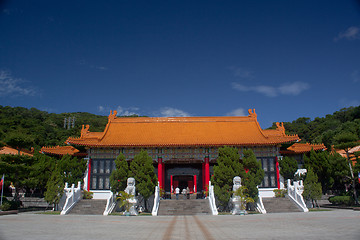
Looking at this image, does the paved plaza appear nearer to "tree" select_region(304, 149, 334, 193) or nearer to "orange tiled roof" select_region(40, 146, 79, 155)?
"tree" select_region(304, 149, 334, 193)

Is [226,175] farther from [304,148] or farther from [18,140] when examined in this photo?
[18,140]

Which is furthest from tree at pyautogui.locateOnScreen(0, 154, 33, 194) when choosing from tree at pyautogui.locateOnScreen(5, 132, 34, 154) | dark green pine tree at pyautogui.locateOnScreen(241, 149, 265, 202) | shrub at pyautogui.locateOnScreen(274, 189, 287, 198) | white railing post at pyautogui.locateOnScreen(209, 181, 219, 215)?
shrub at pyautogui.locateOnScreen(274, 189, 287, 198)

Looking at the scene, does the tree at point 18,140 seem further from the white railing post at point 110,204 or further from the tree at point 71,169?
the white railing post at point 110,204

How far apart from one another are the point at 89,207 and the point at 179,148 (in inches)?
312

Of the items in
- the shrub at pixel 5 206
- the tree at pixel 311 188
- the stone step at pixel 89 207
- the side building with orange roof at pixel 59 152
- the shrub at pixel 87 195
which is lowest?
the stone step at pixel 89 207

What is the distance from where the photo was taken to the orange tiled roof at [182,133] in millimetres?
20375

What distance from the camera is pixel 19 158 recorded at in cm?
1634

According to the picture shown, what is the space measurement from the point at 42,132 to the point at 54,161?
34064 mm

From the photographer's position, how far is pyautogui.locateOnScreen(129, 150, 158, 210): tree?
52.7 feet

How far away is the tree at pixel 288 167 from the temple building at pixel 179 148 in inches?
18.9

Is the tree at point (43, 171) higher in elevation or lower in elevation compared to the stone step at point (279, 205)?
higher

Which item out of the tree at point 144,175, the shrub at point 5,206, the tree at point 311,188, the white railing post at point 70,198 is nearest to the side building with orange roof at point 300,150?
the tree at point 311,188

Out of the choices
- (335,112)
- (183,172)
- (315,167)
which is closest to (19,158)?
(183,172)

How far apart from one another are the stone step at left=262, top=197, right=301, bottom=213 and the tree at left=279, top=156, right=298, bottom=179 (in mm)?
2820
